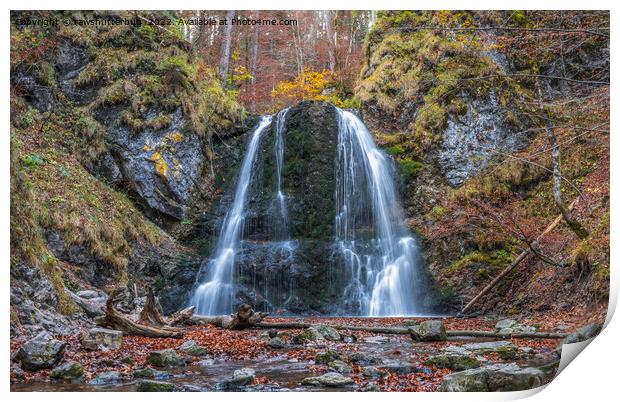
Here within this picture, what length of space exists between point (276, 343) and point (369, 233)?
547 cm

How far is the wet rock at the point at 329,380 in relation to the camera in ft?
14.1

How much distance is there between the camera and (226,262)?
34.8 feet

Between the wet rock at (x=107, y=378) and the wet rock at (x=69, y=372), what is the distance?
13cm

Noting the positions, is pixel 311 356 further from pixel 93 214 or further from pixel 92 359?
pixel 93 214

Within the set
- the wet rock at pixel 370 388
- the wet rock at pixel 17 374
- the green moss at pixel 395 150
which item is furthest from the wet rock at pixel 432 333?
the green moss at pixel 395 150

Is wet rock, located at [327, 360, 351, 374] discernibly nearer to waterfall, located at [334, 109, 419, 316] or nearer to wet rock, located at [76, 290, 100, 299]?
wet rock, located at [76, 290, 100, 299]

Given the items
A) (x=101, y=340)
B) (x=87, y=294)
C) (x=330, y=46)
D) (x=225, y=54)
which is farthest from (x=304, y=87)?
(x=101, y=340)

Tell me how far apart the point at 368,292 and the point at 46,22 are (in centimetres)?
795

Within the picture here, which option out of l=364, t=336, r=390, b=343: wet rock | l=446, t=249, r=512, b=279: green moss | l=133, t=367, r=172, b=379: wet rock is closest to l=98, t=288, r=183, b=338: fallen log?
l=133, t=367, r=172, b=379: wet rock

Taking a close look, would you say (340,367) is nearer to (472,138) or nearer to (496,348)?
(496,348)

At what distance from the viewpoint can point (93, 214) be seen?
29.8ft
